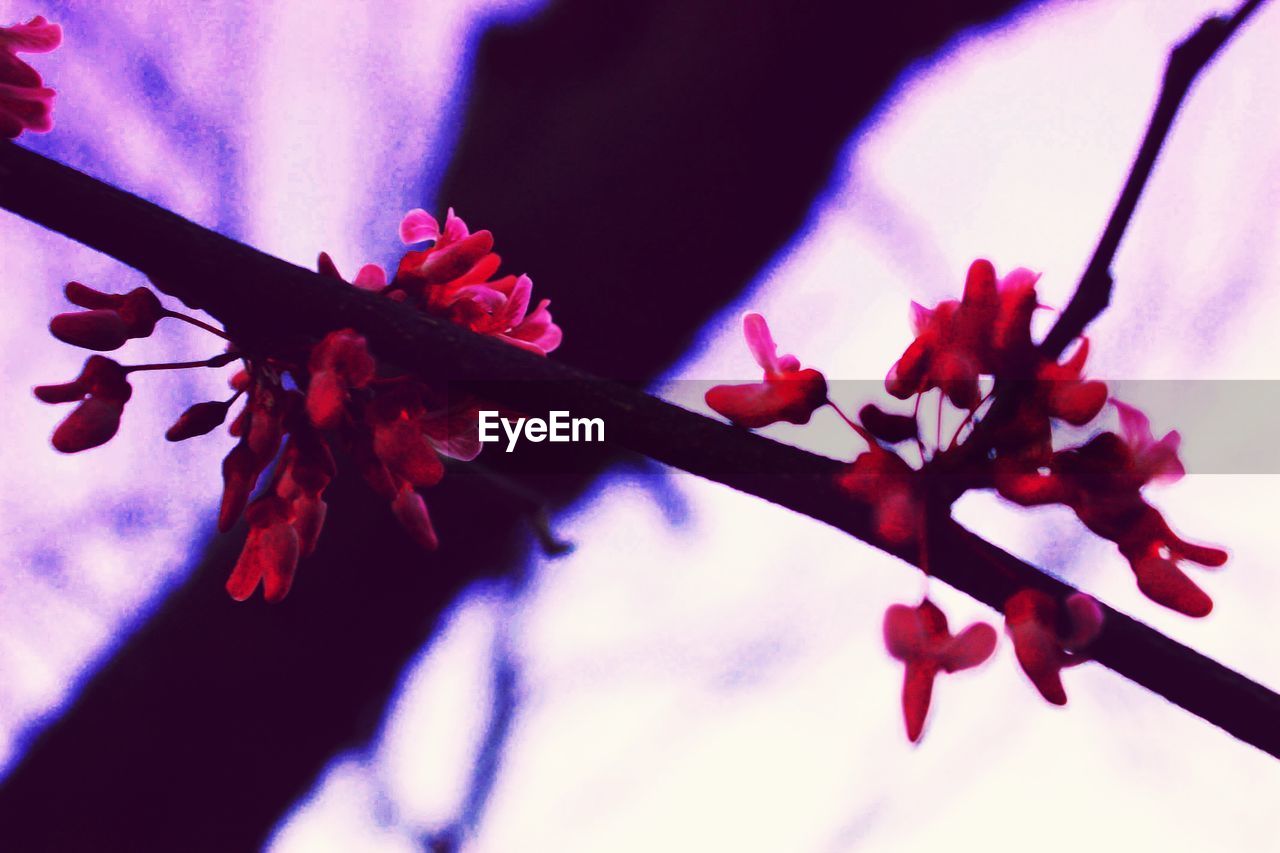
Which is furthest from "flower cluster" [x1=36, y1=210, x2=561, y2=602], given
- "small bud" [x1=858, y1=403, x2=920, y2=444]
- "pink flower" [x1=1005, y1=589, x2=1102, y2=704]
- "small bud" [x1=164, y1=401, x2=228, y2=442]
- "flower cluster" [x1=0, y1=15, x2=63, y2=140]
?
"pink flower" [x1=1005, y1=589, x2=1102, y2=704]

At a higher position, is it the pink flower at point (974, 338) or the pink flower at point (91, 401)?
the pink flower at point (974, 338)

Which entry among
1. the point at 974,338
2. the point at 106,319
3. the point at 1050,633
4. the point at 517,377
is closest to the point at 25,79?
the point at 106,319

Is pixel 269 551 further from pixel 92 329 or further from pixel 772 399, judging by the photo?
pixel 772 399

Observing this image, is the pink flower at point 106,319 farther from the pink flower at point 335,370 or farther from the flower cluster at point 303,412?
the pink flower at point 335,370

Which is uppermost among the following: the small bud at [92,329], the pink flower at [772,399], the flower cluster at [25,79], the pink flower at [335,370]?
the pink flower at [772,399]

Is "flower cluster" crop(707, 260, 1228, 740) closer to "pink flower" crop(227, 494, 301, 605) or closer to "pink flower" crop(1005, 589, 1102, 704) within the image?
"pink flower" crop(1005, 589, 1102, 704)

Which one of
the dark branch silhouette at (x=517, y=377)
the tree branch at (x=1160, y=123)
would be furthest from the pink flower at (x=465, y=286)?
the tree branch at (x=1160, y=123)

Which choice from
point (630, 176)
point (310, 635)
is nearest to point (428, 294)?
point (630, 176)
